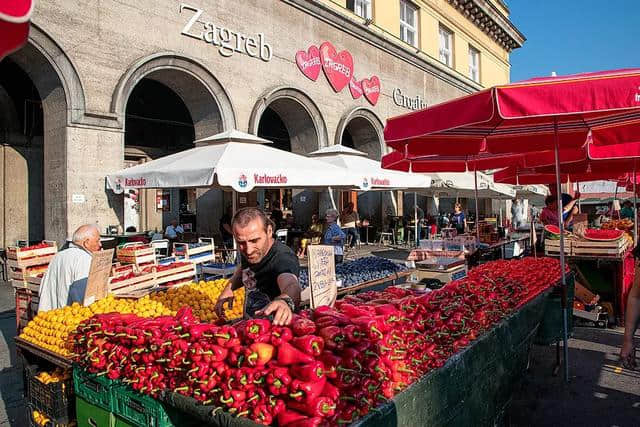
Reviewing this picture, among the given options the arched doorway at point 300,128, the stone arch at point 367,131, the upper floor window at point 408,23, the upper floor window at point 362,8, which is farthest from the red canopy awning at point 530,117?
the upper floor window at point 408,23

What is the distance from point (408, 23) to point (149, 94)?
43.8ft

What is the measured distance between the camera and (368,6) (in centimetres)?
1859

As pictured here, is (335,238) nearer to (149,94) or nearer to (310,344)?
(310,344)

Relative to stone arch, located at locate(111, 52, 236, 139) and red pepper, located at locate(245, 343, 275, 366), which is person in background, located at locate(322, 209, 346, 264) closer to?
stone arch, located at locate(111, 52, 236, 139)

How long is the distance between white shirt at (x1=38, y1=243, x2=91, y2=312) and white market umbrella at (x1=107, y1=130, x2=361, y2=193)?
2506mm

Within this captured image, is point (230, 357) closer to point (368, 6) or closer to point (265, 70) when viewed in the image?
point (265, 70)

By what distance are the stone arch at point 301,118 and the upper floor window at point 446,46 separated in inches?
481

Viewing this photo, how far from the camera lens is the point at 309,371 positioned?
71.9 inches

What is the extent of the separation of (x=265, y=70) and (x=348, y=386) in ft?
41.8

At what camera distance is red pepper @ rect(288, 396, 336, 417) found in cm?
177

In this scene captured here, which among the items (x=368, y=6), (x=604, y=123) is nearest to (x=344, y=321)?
(x=604, y=123)

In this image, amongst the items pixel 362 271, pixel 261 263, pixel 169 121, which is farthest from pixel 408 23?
pixel 261 263

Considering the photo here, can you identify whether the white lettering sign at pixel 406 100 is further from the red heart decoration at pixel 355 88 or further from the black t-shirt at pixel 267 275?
the black t-shirt at pixel 267 275

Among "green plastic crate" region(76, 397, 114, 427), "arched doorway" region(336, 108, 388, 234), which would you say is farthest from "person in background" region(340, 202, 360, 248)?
"green plastic crate" region(76, 397, 114, 427)
